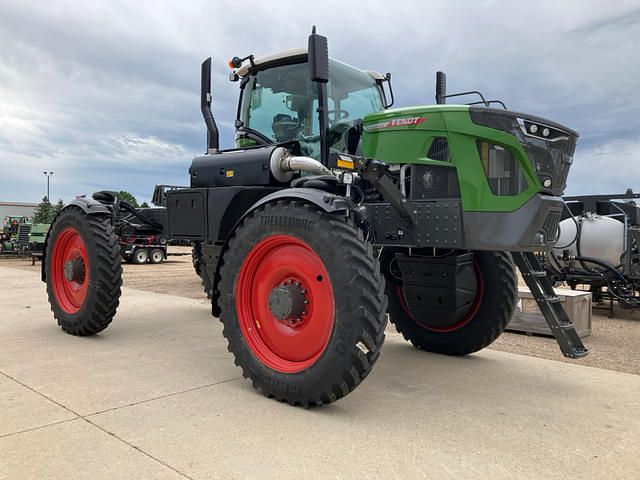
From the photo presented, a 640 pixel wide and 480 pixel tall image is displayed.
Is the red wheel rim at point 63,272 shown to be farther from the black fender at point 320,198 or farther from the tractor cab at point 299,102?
the black fender at point 320,198

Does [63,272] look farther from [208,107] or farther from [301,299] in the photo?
[301,299]

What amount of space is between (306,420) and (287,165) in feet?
7.45

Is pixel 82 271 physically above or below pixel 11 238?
above

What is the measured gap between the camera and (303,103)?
4.75 meters

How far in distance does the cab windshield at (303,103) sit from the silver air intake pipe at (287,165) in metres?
0.19

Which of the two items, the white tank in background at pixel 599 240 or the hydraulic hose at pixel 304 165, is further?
the white tank in background at pixel 599 240

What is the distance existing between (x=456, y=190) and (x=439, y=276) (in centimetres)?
112

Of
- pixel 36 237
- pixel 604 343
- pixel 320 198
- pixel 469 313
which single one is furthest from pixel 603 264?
pixel 36 237

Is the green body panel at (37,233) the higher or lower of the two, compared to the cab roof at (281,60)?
lower

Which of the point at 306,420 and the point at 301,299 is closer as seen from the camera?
the point at 306,420

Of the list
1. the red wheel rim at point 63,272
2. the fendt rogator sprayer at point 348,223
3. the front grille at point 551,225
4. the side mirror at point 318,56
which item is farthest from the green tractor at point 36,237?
the front grille at point 551,225

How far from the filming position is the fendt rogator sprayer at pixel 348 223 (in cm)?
334

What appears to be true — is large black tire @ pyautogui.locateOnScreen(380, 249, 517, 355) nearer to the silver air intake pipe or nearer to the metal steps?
the metal steps

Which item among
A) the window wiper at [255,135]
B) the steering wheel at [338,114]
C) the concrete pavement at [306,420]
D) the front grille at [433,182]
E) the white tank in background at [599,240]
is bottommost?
the concrete pavement at [306,420]
